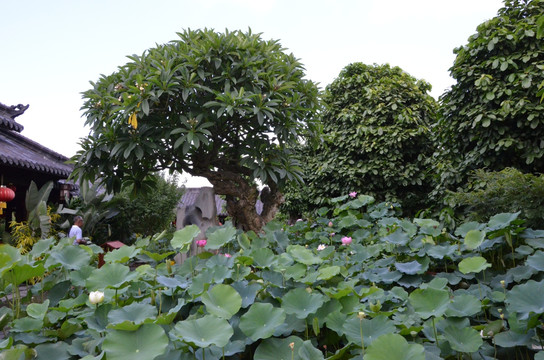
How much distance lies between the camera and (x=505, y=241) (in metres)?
1.82

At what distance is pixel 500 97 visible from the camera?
407cm

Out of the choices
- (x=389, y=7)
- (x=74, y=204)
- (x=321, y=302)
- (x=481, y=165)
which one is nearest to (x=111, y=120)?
(x=321, y=302)

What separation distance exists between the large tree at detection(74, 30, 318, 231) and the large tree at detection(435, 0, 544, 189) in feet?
5.86

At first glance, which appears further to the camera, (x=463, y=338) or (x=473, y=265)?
(x=473, y=265)

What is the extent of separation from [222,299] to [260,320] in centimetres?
14

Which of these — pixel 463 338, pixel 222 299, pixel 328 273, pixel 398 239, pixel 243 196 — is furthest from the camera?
pixel 243 196

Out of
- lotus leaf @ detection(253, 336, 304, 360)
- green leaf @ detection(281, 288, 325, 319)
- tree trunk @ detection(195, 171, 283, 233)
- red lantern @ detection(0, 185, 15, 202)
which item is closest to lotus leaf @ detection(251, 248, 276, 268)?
green leaf @ detection(281, 288, 325, 319)

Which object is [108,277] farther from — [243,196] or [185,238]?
[243,196]

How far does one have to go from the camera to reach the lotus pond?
3.40ft

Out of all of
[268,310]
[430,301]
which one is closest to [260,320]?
[268,310]

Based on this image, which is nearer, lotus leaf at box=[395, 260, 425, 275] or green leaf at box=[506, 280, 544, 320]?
green leaf at box=[506, 280, 544, 320]

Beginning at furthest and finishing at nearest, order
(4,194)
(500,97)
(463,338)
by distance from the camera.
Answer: (4,194), (500,97), (463,338)

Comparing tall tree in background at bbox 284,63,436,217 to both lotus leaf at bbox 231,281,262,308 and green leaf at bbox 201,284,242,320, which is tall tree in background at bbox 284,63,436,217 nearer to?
lotus leaf at bbox 231,281,262,308

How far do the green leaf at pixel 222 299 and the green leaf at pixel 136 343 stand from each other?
0.20 m
